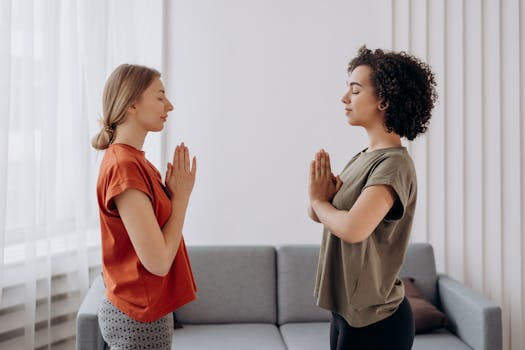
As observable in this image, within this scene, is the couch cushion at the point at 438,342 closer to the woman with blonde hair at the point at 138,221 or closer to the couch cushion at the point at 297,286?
the couch cushion at the point at 297,286

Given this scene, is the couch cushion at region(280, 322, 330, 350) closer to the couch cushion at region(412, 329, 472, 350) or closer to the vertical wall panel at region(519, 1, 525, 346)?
the couch cushion at region(412, 329, 472, 350)

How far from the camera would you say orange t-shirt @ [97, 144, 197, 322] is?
4.60 feet

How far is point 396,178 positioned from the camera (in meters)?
1.40

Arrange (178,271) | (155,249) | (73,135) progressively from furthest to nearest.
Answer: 1. (73,135)
2. (178,271)
3. (155,249)

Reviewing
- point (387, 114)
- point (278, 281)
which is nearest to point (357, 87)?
point (387, 114)

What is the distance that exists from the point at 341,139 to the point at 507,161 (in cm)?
97

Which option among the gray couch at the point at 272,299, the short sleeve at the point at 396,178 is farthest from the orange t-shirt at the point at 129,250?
the gray couch at the point at 272,299

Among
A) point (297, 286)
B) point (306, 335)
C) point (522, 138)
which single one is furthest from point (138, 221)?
point (522, 138)

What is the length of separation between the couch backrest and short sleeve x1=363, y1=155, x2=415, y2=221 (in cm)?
145

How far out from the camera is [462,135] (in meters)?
3.14

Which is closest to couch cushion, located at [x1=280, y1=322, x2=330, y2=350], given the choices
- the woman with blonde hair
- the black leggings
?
the black leggings

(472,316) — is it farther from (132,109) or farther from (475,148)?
(132,109)

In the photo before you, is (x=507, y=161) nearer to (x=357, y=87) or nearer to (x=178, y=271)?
(x=357, y=87)

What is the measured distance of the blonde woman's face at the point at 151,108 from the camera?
4.97 ft
